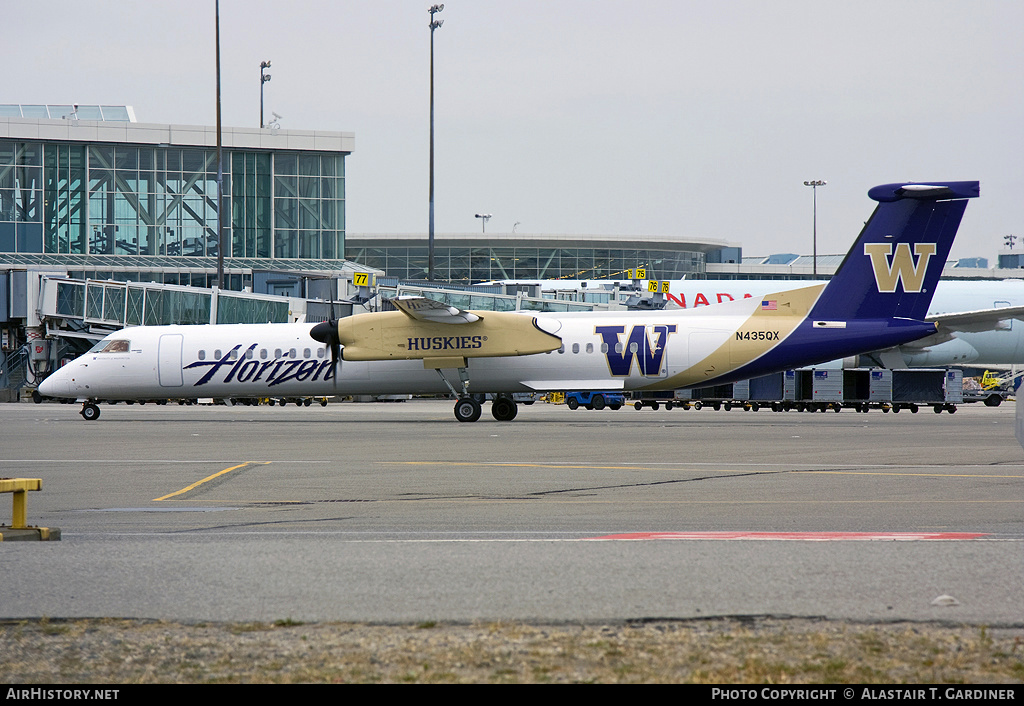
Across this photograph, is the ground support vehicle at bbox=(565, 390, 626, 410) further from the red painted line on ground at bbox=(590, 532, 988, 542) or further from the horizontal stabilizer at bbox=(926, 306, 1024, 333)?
the red painted line on ground at bbox=(590, 532, 988, 542)

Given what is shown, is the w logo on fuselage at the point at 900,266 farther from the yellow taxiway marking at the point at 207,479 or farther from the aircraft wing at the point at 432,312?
the yellow taxiway marking at the point at 207,479

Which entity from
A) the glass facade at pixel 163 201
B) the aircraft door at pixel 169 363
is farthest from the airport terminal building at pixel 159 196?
the aircraft door at pixel 169 363

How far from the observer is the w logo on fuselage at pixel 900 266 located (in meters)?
26.8

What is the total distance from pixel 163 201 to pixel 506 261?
56513 millimetres

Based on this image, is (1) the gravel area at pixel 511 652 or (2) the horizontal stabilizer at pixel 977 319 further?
(2) the horizontal stabilizer at pixel 977 319

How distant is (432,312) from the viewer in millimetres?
28312

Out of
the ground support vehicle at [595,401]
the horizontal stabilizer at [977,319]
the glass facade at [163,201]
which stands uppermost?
the glass facade at [163,201]

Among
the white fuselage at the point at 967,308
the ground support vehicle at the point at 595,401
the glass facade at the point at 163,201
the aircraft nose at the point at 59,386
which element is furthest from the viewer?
the glass facade at the point at 163,201

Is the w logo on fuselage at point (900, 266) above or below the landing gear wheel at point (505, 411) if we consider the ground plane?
above

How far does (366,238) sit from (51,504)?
11275cm

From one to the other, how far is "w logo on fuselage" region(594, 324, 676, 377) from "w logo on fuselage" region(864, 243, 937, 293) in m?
5.77

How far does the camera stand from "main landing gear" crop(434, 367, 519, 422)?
29.3 meters

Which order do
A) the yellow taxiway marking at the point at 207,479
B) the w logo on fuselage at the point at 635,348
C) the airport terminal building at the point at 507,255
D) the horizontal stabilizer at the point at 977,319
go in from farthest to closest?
the airport terminal building at the point at 507,255 → the w logo on fuselage at the point at 635,348 → the horizontal stabilizer at the point at 977,319 → the yellow taxiway marking at the point at 207,479

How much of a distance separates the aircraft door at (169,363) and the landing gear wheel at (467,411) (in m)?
8.96
